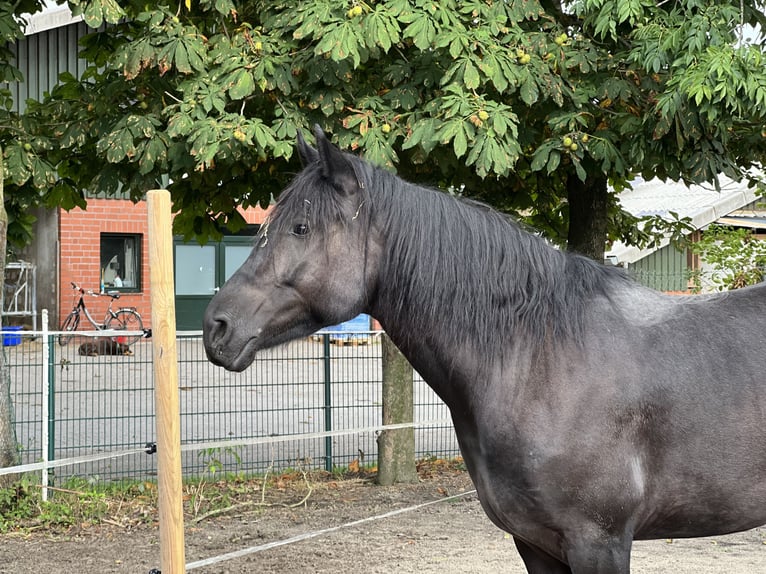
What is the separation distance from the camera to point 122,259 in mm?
21641

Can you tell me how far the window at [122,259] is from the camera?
21422mm

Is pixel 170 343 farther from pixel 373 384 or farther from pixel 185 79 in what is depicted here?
pixel 373 384

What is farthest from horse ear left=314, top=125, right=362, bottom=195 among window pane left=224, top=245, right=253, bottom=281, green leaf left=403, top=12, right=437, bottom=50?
window pane left=224, top=245, right=253, bottom=281

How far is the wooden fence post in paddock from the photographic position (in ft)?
9.77

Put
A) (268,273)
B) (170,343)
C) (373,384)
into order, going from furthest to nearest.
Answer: (373,384)
(170,343)
(268,273)

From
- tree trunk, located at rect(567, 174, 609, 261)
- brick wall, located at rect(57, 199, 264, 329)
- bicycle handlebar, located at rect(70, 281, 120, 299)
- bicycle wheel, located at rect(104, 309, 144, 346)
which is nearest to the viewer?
tree trunk, located at rect(567, 174, 609, 261)

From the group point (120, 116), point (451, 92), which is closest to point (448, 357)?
point (451, 92)

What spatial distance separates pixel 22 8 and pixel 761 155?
555 centimetres

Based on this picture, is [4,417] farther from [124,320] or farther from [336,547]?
[124,320]

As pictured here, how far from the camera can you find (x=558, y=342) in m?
2.91

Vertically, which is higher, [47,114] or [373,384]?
[47,114]

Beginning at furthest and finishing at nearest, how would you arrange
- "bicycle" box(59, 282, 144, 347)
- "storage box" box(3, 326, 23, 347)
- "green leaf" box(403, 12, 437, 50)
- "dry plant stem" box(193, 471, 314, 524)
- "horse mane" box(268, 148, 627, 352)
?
"bicycle" box(59, 282, 144, 347), "dry plant stem" box(193, 471, 314, 524), "storage box" box(3, 326, 23, 347), "green leaf" box(403, 12, 437, 50), "horse mane" box(268, 148, 627, 352)

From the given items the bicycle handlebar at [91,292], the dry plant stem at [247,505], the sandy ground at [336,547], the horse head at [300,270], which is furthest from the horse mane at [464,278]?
the bicycle handlebar at [91,292]

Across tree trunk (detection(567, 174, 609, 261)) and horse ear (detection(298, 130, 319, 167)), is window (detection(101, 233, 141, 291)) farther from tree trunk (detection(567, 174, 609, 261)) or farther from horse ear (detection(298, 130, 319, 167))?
horse ear (detection(298, 130, 319, 167))
